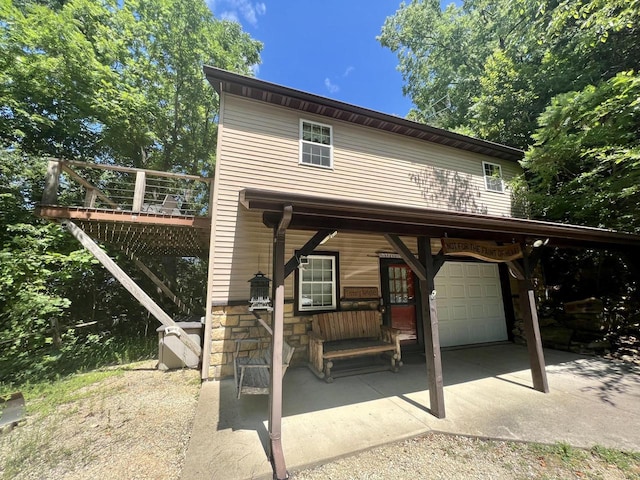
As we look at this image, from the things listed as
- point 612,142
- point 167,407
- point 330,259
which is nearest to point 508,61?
point 612,142

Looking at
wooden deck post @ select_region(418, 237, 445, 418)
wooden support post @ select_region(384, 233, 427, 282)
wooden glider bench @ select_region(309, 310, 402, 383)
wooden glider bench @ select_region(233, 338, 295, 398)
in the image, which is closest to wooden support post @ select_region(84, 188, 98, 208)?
wooden glider bench @ select_region(233, 338, 295, 398)

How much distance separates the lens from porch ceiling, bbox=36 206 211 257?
4.41 meters

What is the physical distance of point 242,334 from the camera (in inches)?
184

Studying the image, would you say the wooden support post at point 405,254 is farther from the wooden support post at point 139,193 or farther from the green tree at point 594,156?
the green tree at point 594,156

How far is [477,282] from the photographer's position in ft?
22.5

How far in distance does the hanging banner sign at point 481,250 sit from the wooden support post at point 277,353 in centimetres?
233

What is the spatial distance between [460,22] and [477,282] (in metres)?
17.0

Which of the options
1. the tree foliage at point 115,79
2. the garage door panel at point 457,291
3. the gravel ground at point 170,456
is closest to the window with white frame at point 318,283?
the gravel ground at point 170,456

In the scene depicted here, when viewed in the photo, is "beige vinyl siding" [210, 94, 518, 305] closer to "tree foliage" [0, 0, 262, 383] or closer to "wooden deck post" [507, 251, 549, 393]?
"wooden deck post" [507, 251, 549, 393]

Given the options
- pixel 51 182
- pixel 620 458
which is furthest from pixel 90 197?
pixel 620 458

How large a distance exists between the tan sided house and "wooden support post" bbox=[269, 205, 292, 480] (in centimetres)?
2

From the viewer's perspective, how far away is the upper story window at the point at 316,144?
232 inches

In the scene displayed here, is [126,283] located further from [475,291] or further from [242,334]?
[475,291]

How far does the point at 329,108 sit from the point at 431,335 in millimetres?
5176
